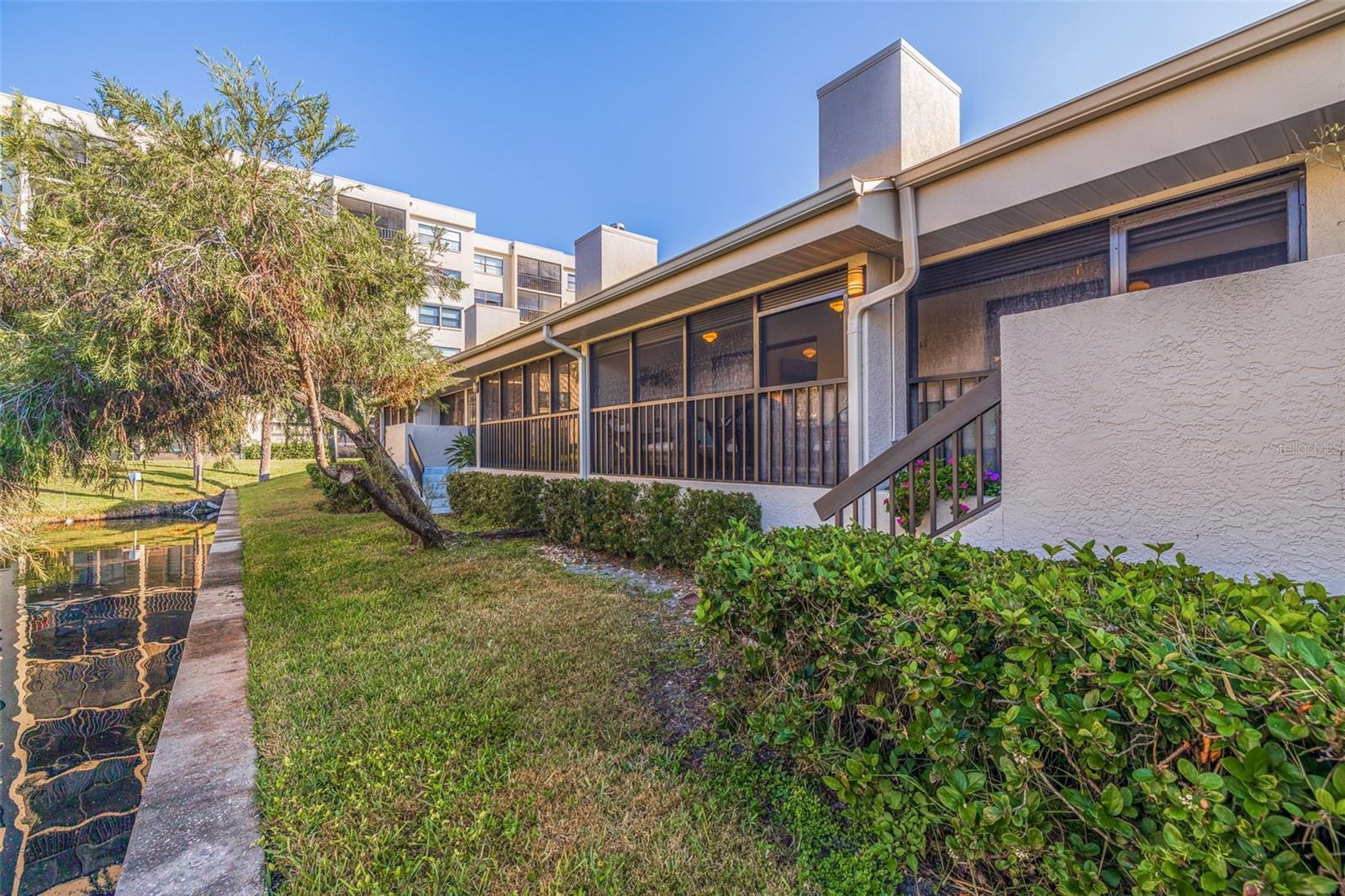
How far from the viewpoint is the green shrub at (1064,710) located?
51.4 inches

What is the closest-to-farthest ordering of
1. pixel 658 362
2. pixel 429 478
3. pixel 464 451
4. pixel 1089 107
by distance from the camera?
pixel 1089 107, pixel 658 362, pixel 464 451, pixel 429 478

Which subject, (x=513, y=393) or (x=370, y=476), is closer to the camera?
(x=370, y=476)

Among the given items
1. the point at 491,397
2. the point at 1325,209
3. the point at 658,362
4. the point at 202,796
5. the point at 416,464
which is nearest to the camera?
the point at 202,796

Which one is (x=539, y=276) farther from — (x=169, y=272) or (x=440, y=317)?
(x=169, y=272)

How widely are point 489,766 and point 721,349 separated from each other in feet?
17.6

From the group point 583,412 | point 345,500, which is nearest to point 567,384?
point 583,412

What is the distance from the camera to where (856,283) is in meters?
5.41

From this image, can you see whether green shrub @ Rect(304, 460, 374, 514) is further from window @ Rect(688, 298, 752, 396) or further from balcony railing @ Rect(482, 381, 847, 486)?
window @ Rect(688, 298, 752, 396)

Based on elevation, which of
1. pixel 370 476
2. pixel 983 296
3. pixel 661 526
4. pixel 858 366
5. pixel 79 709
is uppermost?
pixel 983 296

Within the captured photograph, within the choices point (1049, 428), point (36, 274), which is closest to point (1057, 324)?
point (1049, 428)

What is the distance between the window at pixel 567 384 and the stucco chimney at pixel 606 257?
1.17 metres

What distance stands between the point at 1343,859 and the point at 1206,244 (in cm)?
423

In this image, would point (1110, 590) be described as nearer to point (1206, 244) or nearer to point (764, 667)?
point (764, 667)

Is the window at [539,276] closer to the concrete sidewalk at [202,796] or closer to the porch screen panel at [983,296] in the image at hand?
the porch screen panel at [983,296]
